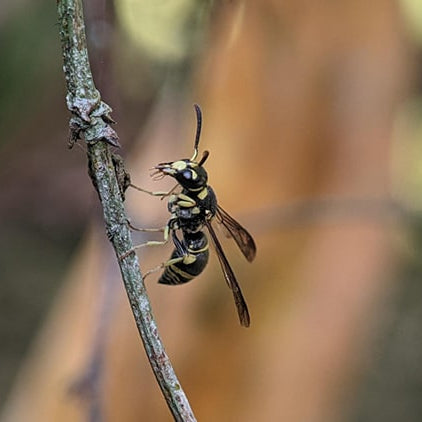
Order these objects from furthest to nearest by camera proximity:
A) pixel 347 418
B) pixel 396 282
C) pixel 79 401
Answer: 1. pixel 396 282
2. pixel 347 418
3. pixel 79 401

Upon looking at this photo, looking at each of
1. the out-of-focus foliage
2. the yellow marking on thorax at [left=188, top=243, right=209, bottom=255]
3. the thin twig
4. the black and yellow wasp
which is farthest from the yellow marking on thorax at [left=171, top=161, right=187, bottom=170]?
the out-of-focus foliage

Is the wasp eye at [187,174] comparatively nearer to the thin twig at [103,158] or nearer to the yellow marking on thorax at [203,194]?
the yellow marking on thorax at [203,194]

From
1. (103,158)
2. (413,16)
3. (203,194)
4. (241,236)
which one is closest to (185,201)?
(203,194)

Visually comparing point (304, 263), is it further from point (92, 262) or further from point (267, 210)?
point (92, 262)

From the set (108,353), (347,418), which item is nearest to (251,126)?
(108,353)

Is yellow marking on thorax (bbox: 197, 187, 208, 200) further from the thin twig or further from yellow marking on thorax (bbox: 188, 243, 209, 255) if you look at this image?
the thin twig

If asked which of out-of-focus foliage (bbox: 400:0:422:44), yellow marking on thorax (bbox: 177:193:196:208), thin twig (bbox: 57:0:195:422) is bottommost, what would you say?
thin twig (bbox: 57:0:195:422)

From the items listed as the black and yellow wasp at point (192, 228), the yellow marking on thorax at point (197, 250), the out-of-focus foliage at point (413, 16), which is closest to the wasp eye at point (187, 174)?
the black and yellow wasp at point (192, 228)

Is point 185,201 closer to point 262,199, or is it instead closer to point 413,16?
point 262,199
